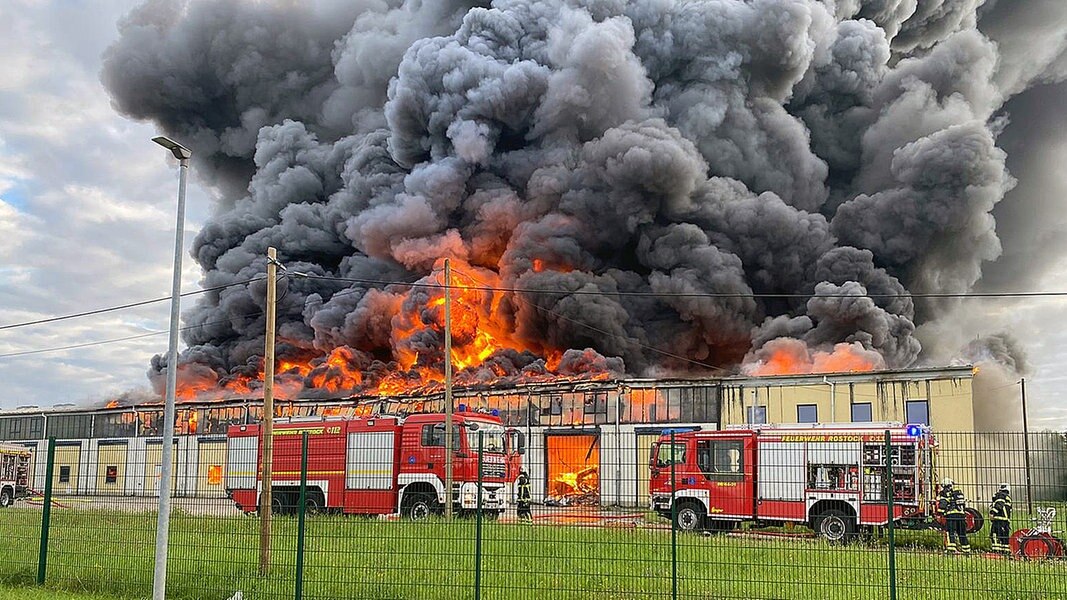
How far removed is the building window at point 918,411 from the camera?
113ft

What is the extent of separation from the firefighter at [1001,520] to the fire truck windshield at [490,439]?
1269cm

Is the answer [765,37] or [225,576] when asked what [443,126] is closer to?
[765,37]

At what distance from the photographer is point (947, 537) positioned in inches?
508

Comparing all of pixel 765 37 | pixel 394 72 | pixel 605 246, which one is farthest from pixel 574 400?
pixel 394 72

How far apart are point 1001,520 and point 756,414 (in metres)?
22.9

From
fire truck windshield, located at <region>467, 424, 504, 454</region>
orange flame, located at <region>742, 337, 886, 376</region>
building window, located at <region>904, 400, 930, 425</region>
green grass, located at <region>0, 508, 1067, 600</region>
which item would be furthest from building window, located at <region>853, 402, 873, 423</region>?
green grass, located at <region>0, 508, 1067, 600</region>

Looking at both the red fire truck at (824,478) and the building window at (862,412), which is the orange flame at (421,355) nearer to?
the building window at (862,412)

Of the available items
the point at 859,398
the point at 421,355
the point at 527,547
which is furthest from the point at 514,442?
the point at 421,355

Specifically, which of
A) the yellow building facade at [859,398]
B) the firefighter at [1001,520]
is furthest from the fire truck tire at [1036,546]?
the yellow building facade at [859,398]

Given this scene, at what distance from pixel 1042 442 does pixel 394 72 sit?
2732 inches

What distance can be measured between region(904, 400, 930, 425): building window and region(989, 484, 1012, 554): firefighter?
19120 mm

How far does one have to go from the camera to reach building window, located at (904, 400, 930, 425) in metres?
34.3

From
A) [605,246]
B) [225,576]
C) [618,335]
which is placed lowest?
[225,576]

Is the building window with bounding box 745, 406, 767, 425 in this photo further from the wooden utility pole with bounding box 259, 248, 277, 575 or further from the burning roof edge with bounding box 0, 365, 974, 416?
the wooden utility pole with bounding box 259, 248, 277, 575
